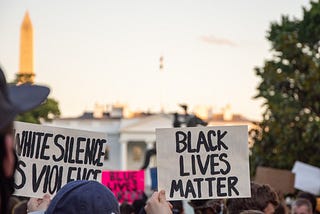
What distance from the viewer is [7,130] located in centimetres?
156

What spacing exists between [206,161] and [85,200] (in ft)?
9.56

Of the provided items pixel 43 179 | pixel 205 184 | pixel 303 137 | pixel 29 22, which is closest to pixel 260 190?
pixel 205 184

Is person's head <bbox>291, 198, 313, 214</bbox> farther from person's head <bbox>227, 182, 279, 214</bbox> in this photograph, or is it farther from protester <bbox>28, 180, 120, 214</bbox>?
protester <bbox>28, 180, 120, 214</bbox>

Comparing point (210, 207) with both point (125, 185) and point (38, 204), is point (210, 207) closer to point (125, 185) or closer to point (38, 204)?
point (38, 204)

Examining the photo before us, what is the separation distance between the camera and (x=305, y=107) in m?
25.1

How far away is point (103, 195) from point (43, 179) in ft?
8.67

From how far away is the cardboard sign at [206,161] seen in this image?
5109 millimetres

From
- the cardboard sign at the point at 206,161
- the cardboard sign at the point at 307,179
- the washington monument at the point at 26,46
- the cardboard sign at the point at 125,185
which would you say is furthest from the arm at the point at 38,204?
the washington monument at the point at 26,46

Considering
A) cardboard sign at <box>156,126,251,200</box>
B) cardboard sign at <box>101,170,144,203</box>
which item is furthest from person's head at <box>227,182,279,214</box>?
cardboard sign at <box>101,170,144,203</box>

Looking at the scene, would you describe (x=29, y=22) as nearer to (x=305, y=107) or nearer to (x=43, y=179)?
(x=305, y=107)

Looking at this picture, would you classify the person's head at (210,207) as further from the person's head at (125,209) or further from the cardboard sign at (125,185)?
the cardboard sign at (125,185)

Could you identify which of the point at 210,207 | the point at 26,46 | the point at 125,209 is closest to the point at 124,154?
the point at 26,46

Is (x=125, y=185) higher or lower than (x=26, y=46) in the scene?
lower

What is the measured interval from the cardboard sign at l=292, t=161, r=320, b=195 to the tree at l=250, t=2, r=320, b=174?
9.42 meters
